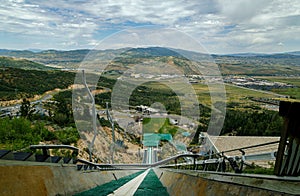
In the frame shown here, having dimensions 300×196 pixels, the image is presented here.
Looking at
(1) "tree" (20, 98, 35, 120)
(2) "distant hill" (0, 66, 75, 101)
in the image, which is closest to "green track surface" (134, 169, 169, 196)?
(1) "tree" (20, 98, 35, 120)

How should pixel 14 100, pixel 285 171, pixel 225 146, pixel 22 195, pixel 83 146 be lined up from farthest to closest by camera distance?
pixel 14 100 → pixel 83 146 → pixel 225 146 → pixel 22 195 → pixel 285 171

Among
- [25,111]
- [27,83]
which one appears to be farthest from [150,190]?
[27,83]

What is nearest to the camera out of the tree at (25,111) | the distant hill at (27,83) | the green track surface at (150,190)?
the green track surface at (150,190)

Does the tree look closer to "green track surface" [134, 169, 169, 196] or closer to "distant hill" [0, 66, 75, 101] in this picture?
"distant hill" [0, 66, 75, 101]

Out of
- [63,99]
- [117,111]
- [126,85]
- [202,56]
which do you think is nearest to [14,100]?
[63,99]

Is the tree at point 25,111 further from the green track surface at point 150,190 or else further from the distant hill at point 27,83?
the green track surface at point 150,190

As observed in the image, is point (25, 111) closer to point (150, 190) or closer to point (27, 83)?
point (27, 83)

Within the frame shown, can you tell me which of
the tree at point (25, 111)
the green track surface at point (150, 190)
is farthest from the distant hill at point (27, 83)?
the green track surface at point (150, 190)

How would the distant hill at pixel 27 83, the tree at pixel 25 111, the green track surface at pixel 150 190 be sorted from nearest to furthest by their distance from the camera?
the green track surface at pixel 150 190, the tree at pixel 25 111, the distant hill at pixel 27 83

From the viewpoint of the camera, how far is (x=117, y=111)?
31234 mm

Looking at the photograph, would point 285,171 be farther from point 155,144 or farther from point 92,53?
point 155,144

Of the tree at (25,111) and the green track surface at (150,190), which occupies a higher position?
the green track surface at (150,190)

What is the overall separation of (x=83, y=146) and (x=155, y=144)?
10.3m

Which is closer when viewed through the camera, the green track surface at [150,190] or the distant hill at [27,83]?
the green track surface at [150,190]
